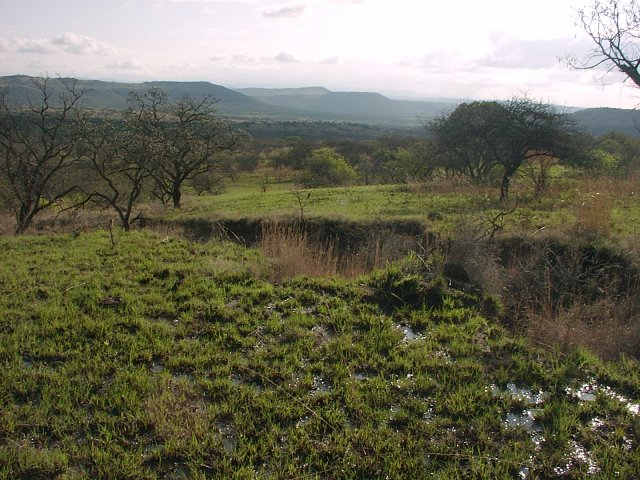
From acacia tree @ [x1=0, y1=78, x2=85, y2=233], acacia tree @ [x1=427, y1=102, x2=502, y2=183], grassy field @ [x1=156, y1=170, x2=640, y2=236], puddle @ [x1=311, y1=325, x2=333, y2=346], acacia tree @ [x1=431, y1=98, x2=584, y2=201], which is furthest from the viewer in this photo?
acacia tree @ [x1=427, y1=102, x2=502, y2=183]

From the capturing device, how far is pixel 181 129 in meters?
19.6

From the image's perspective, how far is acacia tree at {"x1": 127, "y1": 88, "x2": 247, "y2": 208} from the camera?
18.9m

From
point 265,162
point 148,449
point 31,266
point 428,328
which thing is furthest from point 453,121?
point 265,162

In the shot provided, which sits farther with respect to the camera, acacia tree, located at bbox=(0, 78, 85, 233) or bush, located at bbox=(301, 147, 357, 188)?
bush, located at bbox=(301, 147, 357, 188)

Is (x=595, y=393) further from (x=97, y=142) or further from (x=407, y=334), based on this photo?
(x=97, y=142)

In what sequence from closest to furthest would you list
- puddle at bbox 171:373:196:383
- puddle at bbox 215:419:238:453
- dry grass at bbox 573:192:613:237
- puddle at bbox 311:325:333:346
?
puddle at bbox 215:419:238:453
puddle at bbox 171:373:196:383
puddle at bbox 311:325:333:346
dry grass at bbox 573:192:613:237

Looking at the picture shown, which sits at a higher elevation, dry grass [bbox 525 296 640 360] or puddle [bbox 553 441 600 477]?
dry grass [bbox 525 296 640 360]

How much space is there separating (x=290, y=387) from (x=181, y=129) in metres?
17.7

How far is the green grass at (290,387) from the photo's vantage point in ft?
10.4

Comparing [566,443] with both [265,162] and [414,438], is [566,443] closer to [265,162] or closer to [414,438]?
[414,438]

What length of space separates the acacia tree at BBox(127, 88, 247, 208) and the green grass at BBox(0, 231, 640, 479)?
1354 cm

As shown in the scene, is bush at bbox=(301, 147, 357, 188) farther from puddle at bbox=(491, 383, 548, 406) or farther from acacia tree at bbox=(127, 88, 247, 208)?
puddle at bbox=(491, 383, 548, 406)

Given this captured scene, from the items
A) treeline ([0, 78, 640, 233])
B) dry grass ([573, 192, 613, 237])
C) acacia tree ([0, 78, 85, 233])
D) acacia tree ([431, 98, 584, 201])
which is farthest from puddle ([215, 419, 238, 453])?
acacia tree ([0, 78, 85, 233])

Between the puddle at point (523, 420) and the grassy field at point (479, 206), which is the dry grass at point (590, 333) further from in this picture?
the grassy field at point (479, 206)
